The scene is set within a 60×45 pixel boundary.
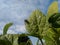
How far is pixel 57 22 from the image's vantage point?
64 centimetres

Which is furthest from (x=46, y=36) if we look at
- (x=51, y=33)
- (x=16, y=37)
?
(x=16, y=37)

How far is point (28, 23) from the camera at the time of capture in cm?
86

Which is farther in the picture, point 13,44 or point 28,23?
point 28,23

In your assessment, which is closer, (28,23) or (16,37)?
(16,37)

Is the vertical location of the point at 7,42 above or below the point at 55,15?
below

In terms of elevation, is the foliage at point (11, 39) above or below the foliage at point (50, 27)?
below

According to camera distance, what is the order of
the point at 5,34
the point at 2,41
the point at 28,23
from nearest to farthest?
the point at 2,41
the point at 5,34
the point at 28,23

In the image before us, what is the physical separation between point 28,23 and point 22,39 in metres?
0.13

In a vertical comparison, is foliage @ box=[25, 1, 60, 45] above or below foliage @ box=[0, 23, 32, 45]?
above

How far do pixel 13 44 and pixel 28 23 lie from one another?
0.25 metres

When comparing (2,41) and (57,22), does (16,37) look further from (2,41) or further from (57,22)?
(57,22)

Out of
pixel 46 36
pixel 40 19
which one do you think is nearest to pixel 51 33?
pixel 46 36

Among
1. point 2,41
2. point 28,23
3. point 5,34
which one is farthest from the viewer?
point 28,23

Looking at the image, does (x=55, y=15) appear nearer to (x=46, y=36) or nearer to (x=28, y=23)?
(x=46, y=36)
